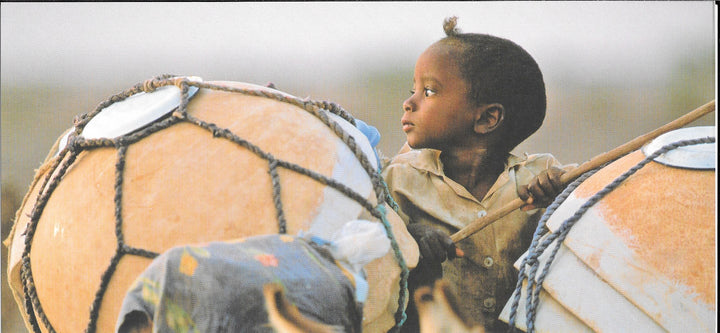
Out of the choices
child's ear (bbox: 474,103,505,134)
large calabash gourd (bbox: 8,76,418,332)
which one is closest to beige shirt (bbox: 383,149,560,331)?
child's ear (bbox: 474,103,505,134)

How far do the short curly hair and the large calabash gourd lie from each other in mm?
1013

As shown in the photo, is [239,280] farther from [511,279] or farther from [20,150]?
[20,150]

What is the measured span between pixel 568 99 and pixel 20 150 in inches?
231

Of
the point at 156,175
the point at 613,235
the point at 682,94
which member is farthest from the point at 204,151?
the point at 682,94

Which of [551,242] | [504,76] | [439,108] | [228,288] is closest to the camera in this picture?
[228,288]

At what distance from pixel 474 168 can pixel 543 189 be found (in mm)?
525

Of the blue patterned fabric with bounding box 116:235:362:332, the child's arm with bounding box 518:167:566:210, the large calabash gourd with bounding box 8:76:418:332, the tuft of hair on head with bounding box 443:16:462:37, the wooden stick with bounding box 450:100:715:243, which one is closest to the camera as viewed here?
the blue patterned fabric with bounding box 116:235:362:332

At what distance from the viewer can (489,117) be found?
2910mm

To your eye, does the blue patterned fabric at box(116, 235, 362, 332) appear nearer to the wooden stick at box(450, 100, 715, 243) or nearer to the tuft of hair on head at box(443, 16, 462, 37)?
the wooden stick at box(450, 100, 715, 243)

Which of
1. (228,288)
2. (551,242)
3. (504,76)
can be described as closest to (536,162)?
(504,76)

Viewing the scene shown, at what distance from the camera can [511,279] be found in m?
2.64

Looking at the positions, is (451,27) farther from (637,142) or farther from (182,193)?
(182,193)

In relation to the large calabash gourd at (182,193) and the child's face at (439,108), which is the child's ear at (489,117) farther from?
the large calabash gourd at (182,193)

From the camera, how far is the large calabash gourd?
174 centimetres
